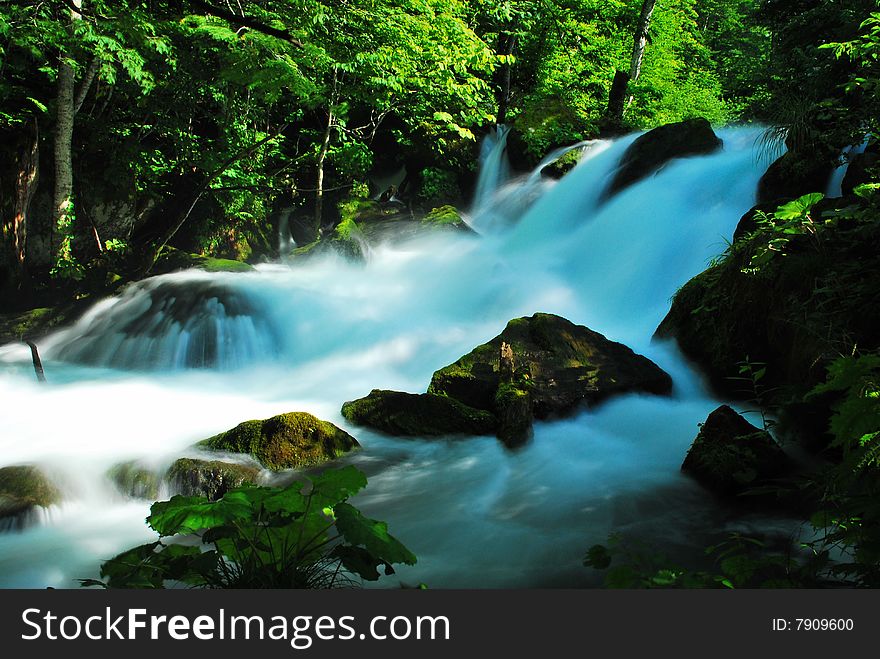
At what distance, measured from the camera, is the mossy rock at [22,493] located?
4004 millimetres

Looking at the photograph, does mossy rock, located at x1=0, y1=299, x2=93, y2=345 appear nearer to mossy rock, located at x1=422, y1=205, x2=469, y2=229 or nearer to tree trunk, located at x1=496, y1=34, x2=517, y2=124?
mossy rock, located at x1=422, y1=205, x2=469, y2=229

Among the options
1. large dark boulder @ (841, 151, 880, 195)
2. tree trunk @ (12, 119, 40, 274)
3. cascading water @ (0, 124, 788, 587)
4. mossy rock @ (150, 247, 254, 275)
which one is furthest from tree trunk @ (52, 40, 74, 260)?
large dark boulder @ (841, 151, 880, 195)

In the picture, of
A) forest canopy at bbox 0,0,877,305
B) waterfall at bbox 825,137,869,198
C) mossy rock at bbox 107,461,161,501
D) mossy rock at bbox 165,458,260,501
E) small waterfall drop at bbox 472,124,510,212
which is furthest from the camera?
small waterfall drop at bbox 472,124,510,212

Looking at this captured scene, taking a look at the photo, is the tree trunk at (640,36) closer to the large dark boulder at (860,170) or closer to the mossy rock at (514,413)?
the large dark boulder at (860,170)

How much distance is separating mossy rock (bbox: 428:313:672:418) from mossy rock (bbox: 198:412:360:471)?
1231 millimetres

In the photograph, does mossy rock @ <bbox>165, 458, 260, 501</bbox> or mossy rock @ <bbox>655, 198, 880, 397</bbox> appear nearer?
mossy rock @ <bbox>655, 198, 880, 397</bbox>

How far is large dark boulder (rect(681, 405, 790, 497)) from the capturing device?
4.12 meters

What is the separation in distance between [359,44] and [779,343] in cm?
904

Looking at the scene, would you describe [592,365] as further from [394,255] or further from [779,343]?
[394,255]

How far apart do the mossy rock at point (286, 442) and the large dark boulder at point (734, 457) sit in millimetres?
2779

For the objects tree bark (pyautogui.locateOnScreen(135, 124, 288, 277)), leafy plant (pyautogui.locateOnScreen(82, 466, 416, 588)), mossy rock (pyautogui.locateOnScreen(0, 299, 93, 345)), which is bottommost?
leafy plant (pyautogui.locateOnScreen(82, 466, 416, 588))

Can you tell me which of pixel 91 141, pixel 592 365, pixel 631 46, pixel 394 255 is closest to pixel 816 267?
pixel 592 365

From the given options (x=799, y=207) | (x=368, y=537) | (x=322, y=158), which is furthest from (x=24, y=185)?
(x=799, y=207)

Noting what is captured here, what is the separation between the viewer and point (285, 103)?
13.6 m
